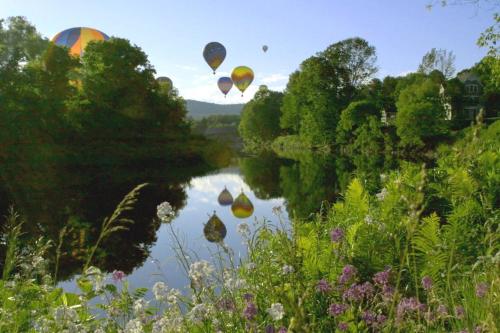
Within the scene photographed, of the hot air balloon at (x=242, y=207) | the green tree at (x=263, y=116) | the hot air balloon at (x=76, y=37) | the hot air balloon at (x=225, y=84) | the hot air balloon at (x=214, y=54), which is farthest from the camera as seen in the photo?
the green tree at (x=263, y=116)

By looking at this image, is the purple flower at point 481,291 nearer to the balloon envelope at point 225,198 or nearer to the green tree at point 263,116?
the balloon envelope at point 225,198

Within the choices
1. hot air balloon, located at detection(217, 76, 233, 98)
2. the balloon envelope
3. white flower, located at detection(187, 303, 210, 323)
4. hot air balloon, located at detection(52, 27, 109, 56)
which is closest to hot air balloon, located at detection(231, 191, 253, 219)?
the balloon envelope

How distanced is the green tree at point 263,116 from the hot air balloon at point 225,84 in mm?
12451

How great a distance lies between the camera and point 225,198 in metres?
26.3

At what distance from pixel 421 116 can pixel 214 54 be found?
2469 cm

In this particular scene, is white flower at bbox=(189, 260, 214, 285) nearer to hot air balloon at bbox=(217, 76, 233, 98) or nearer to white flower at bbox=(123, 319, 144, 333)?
white flower at bbox=(123, 319, 144, 333)

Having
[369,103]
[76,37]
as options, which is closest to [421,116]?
[369,103]

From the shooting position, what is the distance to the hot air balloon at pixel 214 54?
5938cm

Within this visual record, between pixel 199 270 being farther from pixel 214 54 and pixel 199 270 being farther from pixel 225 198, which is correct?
pixel 214 54

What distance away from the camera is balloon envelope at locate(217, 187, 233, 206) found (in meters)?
25.0

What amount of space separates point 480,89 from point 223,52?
39937 mm

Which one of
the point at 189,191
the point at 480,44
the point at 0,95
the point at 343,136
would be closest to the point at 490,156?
the point at 480,44

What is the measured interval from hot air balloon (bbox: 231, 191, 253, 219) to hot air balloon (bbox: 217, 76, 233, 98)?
171ft

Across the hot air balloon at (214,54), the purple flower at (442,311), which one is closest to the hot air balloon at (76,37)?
the hot air balloon at (214,54)
